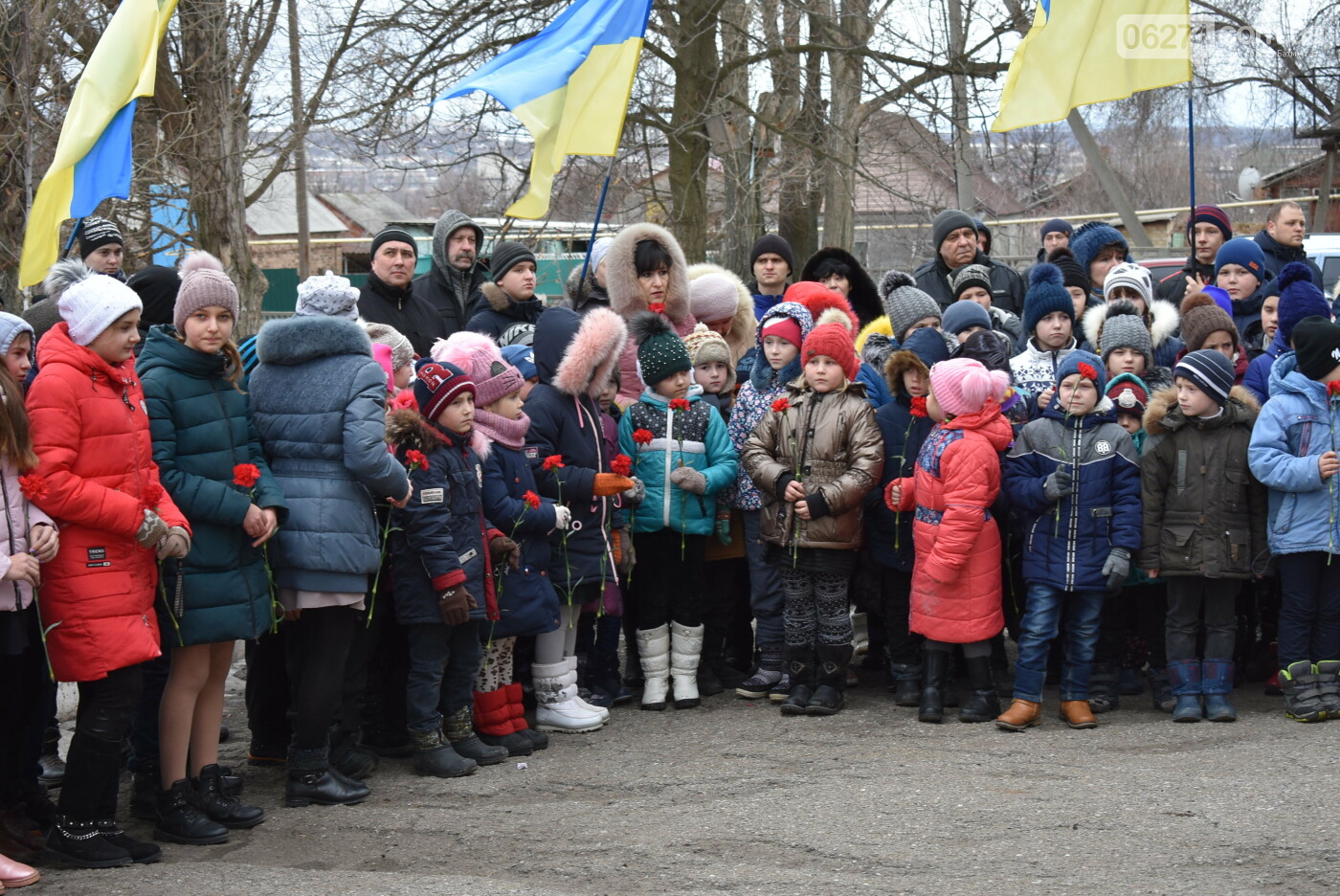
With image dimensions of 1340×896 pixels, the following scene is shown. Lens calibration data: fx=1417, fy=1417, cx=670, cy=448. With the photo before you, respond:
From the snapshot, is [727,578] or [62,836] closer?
[62,836]

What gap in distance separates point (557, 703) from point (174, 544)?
2.41 m

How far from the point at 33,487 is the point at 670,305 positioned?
3960 millimetres

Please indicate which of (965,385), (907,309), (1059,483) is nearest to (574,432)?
(965,385)

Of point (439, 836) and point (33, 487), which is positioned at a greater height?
point (33, 487)

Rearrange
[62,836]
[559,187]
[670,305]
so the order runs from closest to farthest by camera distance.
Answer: [62,836]
[670,305]
[559,187]

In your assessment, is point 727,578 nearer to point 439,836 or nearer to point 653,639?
point 653,639

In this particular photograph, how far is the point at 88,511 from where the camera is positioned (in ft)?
15.3

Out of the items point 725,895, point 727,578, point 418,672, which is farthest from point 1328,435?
point 418,672

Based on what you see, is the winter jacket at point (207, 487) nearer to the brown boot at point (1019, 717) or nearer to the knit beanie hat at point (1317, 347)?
the brown boot at point (1019, 717)

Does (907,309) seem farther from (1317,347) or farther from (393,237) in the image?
(393,237)

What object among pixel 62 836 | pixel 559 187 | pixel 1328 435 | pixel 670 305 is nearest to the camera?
pixel 62 836

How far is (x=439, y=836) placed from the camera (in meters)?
5.16

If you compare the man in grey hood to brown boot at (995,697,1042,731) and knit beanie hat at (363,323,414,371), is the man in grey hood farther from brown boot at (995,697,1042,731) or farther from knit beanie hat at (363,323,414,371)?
brown boot at (995,697,1042,731)

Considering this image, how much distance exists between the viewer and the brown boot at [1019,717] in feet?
21.3
